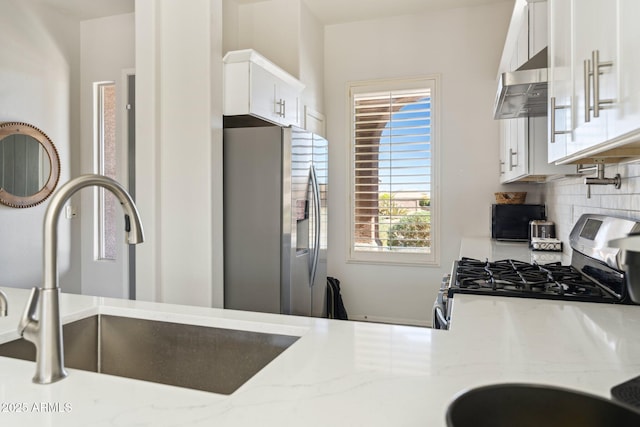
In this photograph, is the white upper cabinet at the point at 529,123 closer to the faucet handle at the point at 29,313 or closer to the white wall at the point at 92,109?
the faucet handle at the point at 29,313

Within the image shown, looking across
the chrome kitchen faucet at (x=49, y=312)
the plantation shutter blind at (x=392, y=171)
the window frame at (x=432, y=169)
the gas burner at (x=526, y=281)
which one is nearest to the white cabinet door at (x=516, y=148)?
the gas burner at (x=526, y=281)

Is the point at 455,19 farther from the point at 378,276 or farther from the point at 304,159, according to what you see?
the point at 378,276

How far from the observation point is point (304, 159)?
3.08 metres

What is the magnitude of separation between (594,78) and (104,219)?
12.7 ft

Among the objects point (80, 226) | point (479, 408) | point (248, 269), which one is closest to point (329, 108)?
point (248, 269)

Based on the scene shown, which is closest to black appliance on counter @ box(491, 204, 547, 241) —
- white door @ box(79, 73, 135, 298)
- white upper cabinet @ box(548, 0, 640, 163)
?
white upper cabinet @ box(548, 0, 640, 163)

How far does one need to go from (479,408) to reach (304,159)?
2.51m

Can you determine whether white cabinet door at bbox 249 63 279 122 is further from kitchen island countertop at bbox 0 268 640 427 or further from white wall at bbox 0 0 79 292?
kitchen island countertop at bbox 0 268 640 427

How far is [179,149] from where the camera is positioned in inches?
109

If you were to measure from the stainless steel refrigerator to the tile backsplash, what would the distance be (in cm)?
164

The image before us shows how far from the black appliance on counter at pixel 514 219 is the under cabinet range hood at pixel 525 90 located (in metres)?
1.29

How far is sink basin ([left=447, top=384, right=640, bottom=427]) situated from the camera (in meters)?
0.66

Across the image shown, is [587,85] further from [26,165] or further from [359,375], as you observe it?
[26,165]

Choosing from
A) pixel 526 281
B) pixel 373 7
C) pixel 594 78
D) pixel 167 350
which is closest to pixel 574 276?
pixel 526 281
